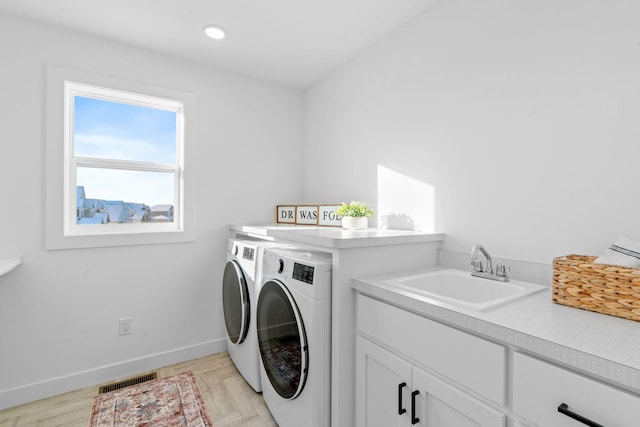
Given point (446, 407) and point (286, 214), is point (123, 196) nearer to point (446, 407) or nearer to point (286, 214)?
point (286, 214)

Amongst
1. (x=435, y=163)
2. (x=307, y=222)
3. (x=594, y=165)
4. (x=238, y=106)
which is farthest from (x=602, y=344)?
(x=238, y=106)

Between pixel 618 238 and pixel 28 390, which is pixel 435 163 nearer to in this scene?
pixel 618 238

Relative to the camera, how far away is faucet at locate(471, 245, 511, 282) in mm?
1396

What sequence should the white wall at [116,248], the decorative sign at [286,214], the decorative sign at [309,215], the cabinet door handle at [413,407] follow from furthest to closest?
the decorative sign at [286,214] < the decorative sign at [309,215] < the white wall at [116,248] < the cabinet door handle at [413,407]

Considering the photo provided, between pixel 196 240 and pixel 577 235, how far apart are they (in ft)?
7.91

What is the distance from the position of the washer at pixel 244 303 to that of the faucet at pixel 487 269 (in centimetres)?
114

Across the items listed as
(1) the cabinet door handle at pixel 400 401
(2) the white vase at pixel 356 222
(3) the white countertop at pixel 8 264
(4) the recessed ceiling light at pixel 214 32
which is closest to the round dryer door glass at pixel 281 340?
(1) the cabinet door handle at pixel 400 401

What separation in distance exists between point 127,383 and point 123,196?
4.36ft

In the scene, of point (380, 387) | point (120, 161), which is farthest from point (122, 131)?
point (380, 387)

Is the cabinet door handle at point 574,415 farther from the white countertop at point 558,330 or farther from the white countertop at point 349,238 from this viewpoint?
the white countertop at point 349,238

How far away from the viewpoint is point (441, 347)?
1019 mm

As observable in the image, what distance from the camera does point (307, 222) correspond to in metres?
2.62

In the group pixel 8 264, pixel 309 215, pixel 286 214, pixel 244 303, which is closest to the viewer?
pixel 8 264

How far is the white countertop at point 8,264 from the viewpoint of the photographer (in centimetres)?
167
